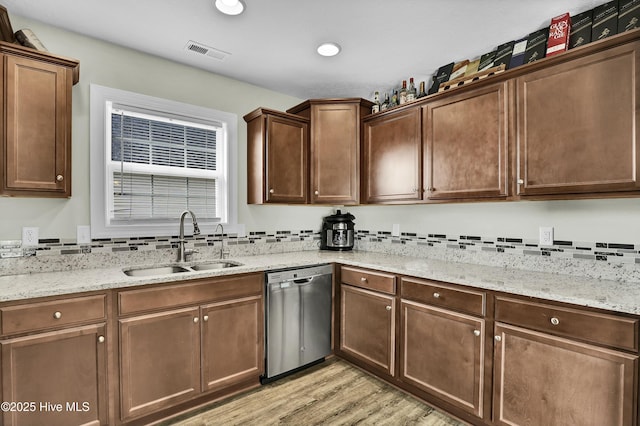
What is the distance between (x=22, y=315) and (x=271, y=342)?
149cm

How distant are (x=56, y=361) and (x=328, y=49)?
8.52ft

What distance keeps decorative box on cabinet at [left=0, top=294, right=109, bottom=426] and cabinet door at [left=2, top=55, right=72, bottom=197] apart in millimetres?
707

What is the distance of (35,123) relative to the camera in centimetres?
184

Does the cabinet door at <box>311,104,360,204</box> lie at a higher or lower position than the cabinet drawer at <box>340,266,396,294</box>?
higher

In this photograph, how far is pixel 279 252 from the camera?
10.5 ft

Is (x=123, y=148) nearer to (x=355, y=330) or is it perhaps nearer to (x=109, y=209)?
(x=109, y=209)

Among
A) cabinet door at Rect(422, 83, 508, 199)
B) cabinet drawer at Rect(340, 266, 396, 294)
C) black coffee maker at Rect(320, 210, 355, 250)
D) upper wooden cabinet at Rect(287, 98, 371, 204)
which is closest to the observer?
cabinet door at Rect(422, 83, 508, 199)

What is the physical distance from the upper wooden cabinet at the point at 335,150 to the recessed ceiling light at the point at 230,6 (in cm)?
114

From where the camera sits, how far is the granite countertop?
1544mm

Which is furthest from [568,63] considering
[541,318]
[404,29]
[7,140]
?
[7,140]

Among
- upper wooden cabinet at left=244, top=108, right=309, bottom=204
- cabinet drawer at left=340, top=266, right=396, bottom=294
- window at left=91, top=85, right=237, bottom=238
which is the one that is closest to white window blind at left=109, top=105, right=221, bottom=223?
window at left=91, top=85, right=237, bottom=238

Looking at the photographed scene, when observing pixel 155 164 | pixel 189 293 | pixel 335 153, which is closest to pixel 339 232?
pixel 335 153

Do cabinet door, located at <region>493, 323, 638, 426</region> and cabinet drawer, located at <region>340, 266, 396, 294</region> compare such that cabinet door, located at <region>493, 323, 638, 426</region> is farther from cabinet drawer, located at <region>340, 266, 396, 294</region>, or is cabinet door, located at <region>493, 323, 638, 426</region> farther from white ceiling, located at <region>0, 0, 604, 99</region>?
white ceiling, located at <region>0, 0, 604, 99</region>

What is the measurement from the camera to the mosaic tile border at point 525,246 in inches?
73.4
